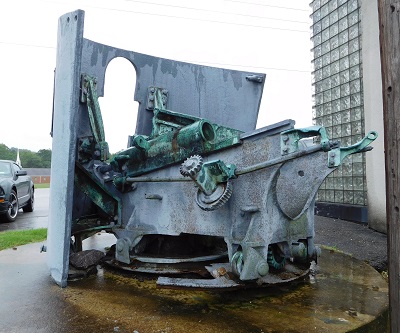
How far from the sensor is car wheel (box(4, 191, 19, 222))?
8259mm

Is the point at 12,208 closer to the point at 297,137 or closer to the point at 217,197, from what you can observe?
the point at 217,197

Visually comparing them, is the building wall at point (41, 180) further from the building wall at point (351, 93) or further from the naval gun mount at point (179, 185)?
the naval gun mount at point (179, 185)

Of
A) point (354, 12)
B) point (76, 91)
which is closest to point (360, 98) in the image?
point (354, 12)

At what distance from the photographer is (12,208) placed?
28.0 feet

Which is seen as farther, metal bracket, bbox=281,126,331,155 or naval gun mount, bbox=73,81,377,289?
naval gun mount, bbox=73,81,377,289

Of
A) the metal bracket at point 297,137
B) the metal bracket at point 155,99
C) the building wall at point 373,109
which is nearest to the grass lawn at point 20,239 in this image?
the metal bracket at point 155,99

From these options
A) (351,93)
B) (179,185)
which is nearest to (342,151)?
(179,185)

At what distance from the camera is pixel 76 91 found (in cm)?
266

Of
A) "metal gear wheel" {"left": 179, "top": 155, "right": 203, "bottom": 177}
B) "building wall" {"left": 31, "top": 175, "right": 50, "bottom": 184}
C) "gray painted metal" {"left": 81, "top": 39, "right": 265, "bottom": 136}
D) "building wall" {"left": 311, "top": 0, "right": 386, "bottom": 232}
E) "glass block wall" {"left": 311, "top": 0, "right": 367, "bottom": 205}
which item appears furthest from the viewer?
"building wall" {"left": 31, "top": 175, "right": 50, "bottom": 184}

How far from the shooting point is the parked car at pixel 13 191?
8.16m

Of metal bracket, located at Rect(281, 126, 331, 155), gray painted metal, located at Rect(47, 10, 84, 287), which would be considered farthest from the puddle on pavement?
metal bracket, located at Rect(281, 126, 331, 155)

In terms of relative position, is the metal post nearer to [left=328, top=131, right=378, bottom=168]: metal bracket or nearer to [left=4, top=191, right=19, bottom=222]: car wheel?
[left=328, top=131, right=378, bottom=168]: metal bracket

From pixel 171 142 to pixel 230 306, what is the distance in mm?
1240

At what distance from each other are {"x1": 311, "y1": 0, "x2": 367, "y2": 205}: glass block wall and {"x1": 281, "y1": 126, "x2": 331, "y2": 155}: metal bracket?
4.59m
